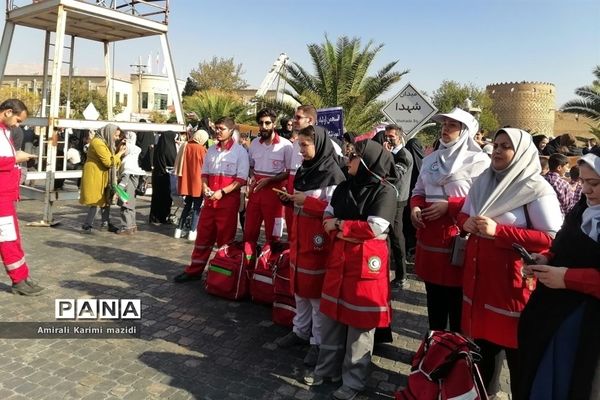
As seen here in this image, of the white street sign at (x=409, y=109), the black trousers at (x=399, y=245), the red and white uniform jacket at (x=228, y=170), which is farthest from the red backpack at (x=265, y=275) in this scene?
the white street sign at (x=409, y=109)

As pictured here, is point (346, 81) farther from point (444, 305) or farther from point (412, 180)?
point (444, 305)

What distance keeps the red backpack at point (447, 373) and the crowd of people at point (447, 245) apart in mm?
234

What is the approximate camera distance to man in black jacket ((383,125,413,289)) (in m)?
5.82

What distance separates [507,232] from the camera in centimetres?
273

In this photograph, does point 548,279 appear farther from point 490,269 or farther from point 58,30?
point 58,30

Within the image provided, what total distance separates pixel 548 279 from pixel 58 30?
28.1 feet

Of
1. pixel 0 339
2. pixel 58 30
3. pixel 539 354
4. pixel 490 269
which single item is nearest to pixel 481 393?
pixel 539 354

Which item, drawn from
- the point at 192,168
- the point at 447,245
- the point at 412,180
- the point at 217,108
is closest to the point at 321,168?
the point at 447,245

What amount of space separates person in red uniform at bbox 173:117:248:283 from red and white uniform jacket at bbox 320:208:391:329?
2572mm

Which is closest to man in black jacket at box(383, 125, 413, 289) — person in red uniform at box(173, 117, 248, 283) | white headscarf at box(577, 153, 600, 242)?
person in red uniform at box(173, 117, 248, 283)

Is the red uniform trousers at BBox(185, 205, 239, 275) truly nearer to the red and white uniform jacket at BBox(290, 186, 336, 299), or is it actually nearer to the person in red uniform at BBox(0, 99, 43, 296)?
the person in red uniform at BBox(0, 99, 43, 296)

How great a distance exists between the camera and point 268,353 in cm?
399

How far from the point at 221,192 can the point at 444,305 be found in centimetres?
292

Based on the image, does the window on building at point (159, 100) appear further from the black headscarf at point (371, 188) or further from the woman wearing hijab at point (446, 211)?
the black headscarf at point (371, 188)
